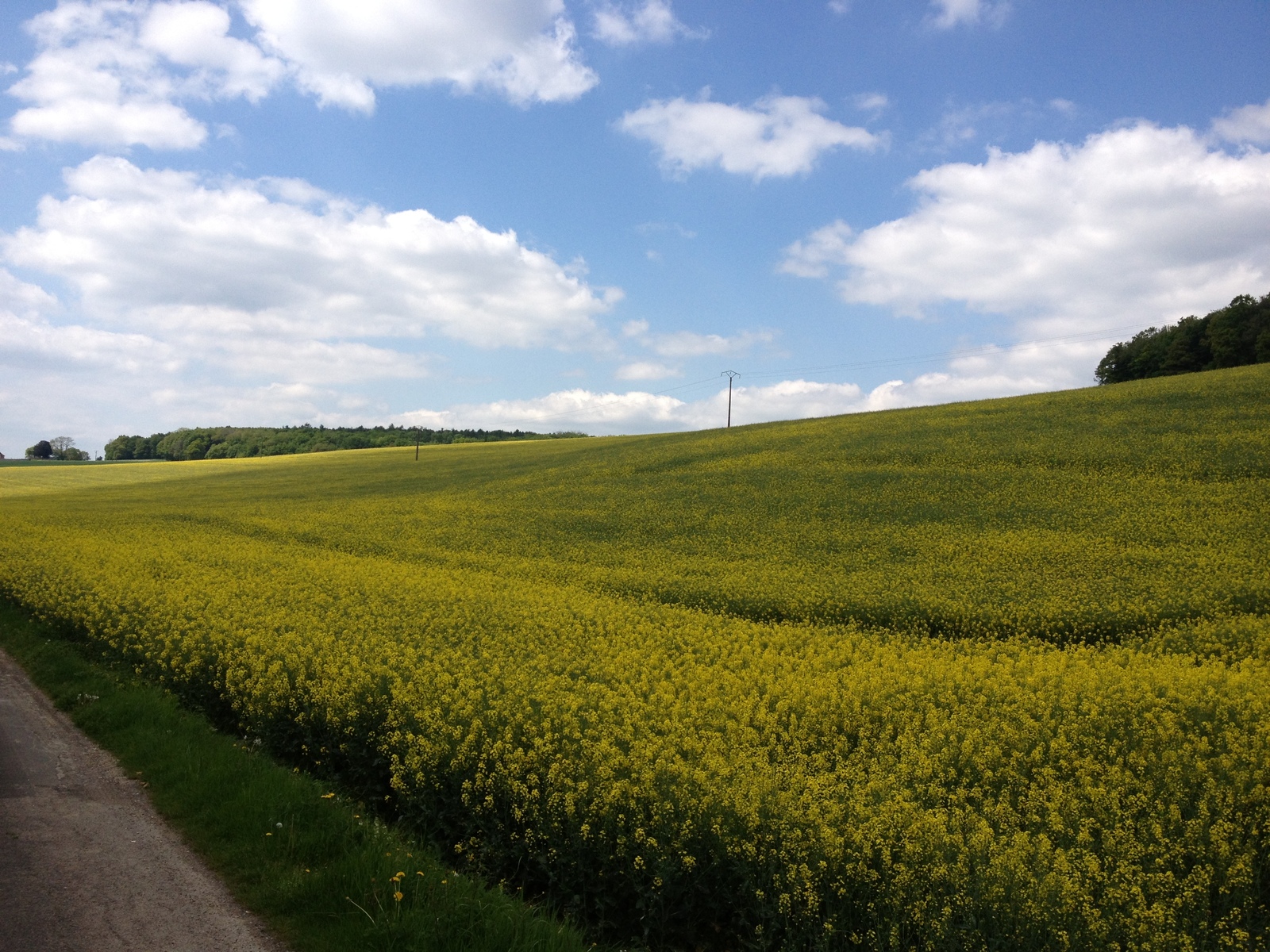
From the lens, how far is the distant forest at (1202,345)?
66688 mm

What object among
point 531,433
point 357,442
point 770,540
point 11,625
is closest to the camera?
point 11,625

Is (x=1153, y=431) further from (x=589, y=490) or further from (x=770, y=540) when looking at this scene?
(x=589, y=490)

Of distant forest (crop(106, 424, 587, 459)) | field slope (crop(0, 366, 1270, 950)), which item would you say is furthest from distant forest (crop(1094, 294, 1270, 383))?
distant forest (crop(106, 424, 587, 459))

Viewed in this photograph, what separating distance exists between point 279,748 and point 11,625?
10743 mm

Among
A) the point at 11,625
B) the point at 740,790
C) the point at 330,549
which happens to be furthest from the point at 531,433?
the point at 740,790

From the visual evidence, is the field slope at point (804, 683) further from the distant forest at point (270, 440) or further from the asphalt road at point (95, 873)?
the distant forest at point (270, 440)

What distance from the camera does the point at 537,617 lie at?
46.8 feet

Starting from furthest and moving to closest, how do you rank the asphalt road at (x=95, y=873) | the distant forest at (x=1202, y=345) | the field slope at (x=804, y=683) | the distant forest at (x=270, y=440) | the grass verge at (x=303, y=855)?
the distant forest at (x=270, y=440), the distant forest at (x=1202, y=345), the field slope at (x=804, y=683), the asphalt road at (x=95, y=873), the grass verge at (x=303, y=855)

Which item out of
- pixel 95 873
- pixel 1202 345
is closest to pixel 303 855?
pixel 95 873

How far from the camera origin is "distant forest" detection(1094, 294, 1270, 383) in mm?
66688

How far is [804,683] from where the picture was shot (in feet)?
33.7

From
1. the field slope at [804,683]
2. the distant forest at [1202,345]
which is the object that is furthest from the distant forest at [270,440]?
the field slope at [804,683]

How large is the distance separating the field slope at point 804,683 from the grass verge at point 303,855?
777mm

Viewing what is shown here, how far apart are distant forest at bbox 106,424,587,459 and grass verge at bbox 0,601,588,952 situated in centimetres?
10594
